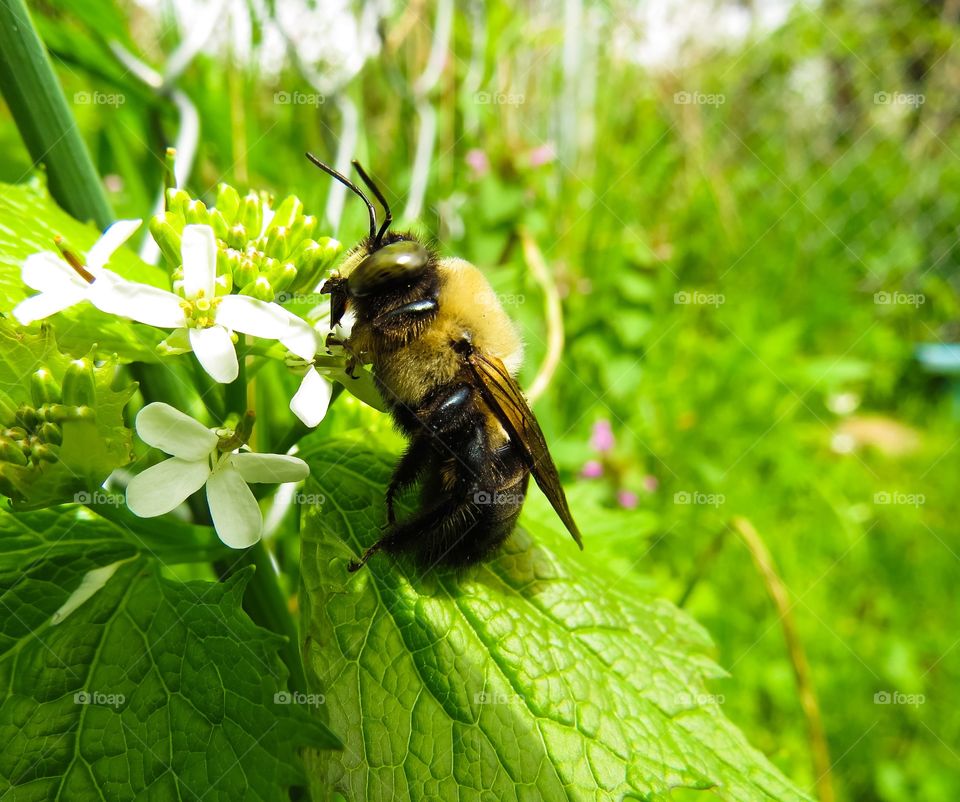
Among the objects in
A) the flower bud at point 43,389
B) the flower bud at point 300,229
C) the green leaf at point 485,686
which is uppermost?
the flower bud at point 300,229

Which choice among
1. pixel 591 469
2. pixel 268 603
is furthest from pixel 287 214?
pixel 591 469

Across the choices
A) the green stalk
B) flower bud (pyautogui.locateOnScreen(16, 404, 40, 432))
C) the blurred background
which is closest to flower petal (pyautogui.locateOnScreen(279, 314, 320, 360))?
flower bud (pyautogui.locateOnScreen(16, 404, 40, 432))

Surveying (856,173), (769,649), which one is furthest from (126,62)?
(856,173)

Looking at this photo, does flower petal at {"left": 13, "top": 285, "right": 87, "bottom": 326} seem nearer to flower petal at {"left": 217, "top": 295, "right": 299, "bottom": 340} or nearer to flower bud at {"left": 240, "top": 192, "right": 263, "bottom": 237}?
flower petal at {"left": 217, "top": 295, "right": 299, "bottom": 340}

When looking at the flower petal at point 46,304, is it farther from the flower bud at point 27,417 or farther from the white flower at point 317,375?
the white flower at point 317,375

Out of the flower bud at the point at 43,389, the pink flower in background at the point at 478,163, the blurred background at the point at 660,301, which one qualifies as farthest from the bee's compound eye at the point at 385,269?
the pink flower in background at the point at 478,163

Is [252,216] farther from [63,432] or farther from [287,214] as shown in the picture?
[63,432]

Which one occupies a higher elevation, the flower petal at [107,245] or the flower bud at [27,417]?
the flower petal at [107,245]
